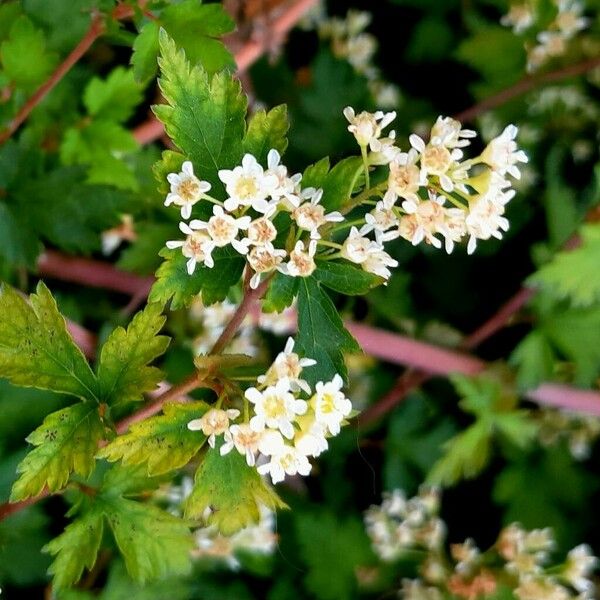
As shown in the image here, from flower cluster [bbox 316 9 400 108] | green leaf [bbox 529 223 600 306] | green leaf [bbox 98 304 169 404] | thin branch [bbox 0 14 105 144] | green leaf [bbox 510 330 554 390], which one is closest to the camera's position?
green leaf [bbox 98 304 169 404]

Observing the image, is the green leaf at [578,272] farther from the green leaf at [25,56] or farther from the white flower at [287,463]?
the green leaf at [25,56]

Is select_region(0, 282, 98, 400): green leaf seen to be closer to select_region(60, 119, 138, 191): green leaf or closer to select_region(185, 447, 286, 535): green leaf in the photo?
select_region(185, 447, 286, 535): green leaf

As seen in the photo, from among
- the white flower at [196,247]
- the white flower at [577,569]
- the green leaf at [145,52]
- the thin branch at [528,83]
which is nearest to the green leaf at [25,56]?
the green leaf at [145,52]

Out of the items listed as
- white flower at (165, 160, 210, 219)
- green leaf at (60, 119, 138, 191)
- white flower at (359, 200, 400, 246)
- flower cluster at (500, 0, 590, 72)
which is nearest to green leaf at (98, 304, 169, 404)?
white flower at (165, 160, 210, 219)

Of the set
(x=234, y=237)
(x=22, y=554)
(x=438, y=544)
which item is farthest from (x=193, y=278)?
(x=438, y=544)

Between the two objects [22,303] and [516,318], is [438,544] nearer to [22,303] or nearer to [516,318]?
[516,318]

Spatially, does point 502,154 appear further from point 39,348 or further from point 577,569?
point 577,569
